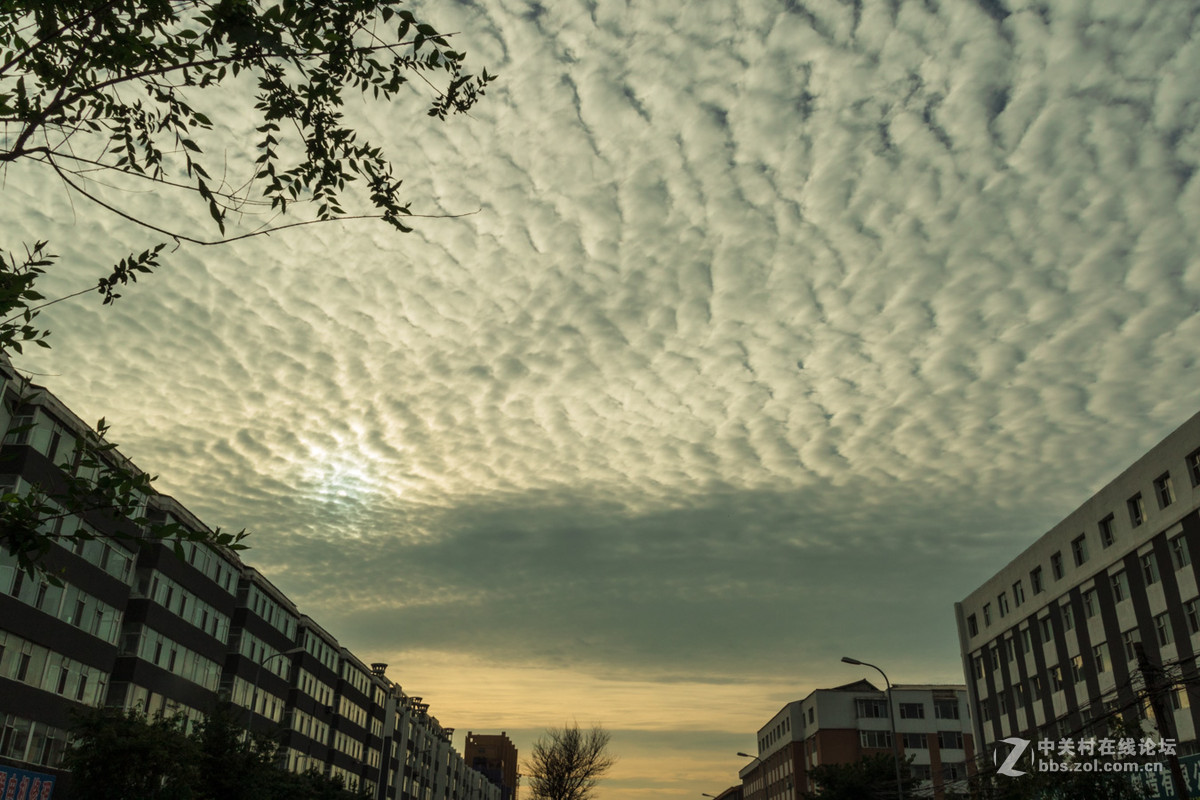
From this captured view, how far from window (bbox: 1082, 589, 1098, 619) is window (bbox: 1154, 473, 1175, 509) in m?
7.92

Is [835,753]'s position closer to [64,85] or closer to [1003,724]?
[1003,724]

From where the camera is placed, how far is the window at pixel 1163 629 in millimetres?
36909

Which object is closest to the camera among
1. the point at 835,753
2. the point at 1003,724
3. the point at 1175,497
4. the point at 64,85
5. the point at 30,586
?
the point at 64,85

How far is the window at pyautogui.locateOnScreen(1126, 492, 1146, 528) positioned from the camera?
39531 mm

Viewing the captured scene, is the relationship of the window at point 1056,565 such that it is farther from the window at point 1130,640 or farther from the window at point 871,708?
the window at point 871,708

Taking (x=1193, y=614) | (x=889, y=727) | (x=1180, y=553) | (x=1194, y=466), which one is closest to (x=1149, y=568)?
(x=1180, y=553)

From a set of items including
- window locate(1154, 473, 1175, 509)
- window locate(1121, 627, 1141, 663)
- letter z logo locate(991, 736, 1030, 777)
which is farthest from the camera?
letter z logo locate(991, 736, 1030, 777)

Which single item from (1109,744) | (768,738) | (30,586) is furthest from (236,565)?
(768,738)

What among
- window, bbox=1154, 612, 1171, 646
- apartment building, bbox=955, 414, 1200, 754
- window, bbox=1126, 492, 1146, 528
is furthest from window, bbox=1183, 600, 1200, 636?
window, bbox=1126, 492, 1146, 528

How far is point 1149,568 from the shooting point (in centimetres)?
3866

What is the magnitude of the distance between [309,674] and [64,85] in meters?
70.7

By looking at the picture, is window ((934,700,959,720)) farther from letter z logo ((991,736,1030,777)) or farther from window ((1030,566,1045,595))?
window ((1030,566,1045,595))

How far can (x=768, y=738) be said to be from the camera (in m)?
115

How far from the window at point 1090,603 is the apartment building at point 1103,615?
0.06 meters
